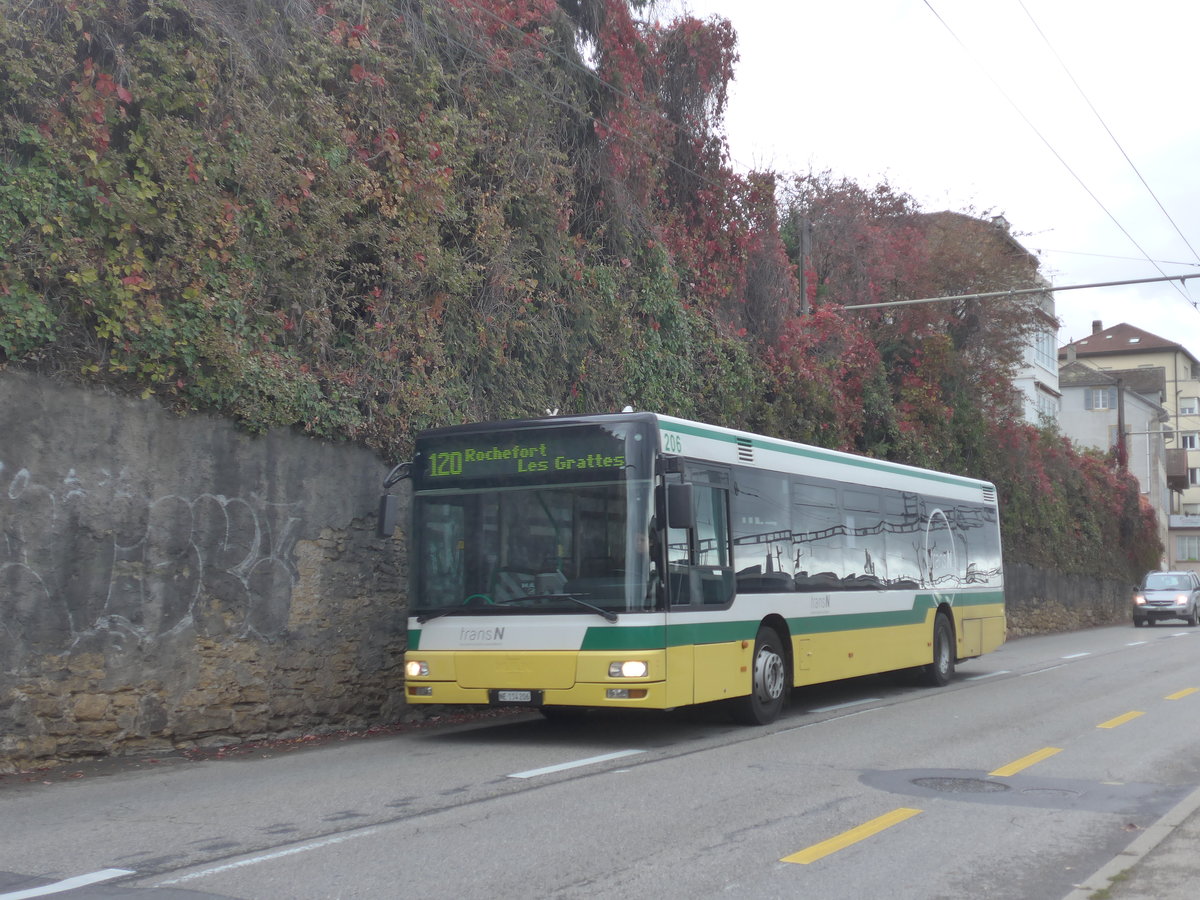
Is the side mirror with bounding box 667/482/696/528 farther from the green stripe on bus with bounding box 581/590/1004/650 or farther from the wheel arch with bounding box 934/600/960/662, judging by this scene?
the wheel arch with bounding box 934/600/960/662

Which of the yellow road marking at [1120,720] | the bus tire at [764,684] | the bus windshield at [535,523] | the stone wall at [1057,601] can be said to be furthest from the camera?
the stone wall at [1057,601]

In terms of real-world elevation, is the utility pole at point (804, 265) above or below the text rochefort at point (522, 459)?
above

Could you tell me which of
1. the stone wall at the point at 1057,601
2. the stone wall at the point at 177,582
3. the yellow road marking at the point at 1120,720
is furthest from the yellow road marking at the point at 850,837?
the stone wall at the point at 1057,601

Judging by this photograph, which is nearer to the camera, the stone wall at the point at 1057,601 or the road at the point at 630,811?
the road at the point at 630,811

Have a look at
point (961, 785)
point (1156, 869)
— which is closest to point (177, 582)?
point (961, 785)

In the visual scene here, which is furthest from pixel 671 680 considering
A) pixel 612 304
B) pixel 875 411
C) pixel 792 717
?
pixel 875 411

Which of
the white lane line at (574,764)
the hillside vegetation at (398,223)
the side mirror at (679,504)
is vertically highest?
the hillside vegetation at (398,223)

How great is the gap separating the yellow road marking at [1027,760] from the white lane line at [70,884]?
20.3ft

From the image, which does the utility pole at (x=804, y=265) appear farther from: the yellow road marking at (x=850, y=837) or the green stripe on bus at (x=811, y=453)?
the yellow road marking at (x=850, y=837)

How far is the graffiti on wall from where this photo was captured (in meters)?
9.62

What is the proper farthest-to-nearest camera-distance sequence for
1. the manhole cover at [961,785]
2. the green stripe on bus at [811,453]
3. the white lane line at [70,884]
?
the green stripe on bus at [811,453], the manhole cover at [961,785], the white lane line at [70,884]

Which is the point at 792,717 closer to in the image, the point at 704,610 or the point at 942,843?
the point at 704,610

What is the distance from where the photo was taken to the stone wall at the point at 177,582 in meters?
9.68

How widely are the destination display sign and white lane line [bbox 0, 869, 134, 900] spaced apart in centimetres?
532
